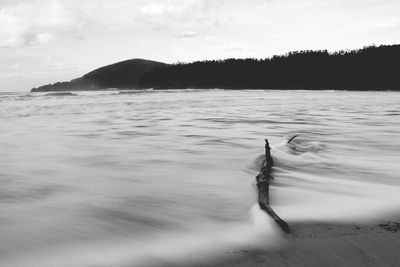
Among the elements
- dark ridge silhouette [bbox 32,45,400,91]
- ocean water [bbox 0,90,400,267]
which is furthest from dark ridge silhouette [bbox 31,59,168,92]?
ocean water [bbox 0,90,400,267]

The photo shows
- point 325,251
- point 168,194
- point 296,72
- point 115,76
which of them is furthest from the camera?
point 115,76

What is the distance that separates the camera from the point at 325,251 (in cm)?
156

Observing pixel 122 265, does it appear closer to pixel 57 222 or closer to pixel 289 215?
pixel 57 222

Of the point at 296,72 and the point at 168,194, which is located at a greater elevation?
the point at 296,72

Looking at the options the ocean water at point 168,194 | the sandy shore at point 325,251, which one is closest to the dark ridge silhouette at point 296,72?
the ocean water at point 168,194

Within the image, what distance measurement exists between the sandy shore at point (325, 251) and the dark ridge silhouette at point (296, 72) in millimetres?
55191

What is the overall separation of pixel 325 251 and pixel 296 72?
70.8 m

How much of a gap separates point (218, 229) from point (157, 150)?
8.71 feet

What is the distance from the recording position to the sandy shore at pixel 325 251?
1.48 m

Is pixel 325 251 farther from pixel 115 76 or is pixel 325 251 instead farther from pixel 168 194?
pixel 115 76

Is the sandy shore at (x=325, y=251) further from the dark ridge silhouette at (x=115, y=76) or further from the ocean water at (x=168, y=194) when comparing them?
the dark ridge silhouette at (x=115, y=76)

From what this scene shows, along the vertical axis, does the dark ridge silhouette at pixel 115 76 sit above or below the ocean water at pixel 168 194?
above

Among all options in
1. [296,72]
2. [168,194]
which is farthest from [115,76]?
[168,194]

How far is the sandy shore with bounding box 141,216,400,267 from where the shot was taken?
1482 mm
